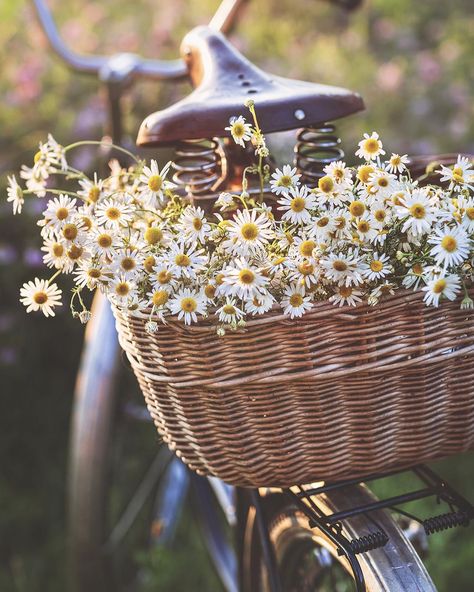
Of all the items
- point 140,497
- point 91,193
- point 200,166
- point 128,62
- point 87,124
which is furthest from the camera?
point 87,124

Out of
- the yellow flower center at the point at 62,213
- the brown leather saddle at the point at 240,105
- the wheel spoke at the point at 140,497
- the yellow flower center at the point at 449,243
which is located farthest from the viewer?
the wheel spoke at the point at 140,497

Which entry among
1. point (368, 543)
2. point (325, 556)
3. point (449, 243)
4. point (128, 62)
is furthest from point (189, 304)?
point (128, 62)

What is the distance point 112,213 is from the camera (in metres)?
1.10

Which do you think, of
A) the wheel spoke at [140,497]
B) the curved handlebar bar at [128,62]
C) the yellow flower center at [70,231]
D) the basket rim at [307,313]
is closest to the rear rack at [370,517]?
the basket rim at [307,313]

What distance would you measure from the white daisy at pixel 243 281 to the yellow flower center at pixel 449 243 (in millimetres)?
213

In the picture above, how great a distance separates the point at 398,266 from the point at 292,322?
15 cm

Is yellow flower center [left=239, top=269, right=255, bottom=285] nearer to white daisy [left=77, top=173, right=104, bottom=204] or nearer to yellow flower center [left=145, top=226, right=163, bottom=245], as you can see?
yellow flower center [left=145, top=226, right=163, bottom=245]

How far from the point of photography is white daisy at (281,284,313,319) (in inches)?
39.8

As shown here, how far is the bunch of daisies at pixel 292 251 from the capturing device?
1005 millimetres

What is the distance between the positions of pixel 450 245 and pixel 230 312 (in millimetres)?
271

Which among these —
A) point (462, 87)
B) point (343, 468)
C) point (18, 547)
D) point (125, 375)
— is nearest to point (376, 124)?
point (462, 87)

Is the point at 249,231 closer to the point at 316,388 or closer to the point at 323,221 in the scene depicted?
the point at 323,221

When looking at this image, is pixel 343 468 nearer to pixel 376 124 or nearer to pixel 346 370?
pixel 346 370

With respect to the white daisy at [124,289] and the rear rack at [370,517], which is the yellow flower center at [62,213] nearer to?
the white daisy at [124,289]
